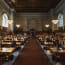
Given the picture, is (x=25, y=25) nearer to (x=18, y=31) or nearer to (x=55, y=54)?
(x=18, y=31)

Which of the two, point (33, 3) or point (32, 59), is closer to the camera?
point (32, 59)

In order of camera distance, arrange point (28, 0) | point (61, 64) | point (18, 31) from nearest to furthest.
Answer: point (61, 64), point (28, 0), point (18, 31)

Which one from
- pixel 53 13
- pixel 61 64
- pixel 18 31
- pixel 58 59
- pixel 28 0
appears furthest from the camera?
pixel 18 31

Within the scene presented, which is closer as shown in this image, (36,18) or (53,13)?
(53,13)

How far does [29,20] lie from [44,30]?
3189mm

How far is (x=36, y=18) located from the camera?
3912 cm

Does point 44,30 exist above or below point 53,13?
below

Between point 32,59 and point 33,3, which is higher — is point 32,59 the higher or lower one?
the lower one

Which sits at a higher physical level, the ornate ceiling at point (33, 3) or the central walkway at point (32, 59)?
the ornate ceiling at point (33, 3)

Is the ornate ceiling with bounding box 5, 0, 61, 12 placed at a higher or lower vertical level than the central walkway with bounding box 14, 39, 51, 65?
higher

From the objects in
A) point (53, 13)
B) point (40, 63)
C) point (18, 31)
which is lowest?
point (40, 63)

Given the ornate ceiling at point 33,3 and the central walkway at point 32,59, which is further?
the ornate ceiling at point 33,3

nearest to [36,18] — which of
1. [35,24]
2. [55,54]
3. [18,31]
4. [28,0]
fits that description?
[35,24]

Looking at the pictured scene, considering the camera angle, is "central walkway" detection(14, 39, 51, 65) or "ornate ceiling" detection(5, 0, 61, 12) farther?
"ornate ceiling" detection(5, 0, 61, 12)
